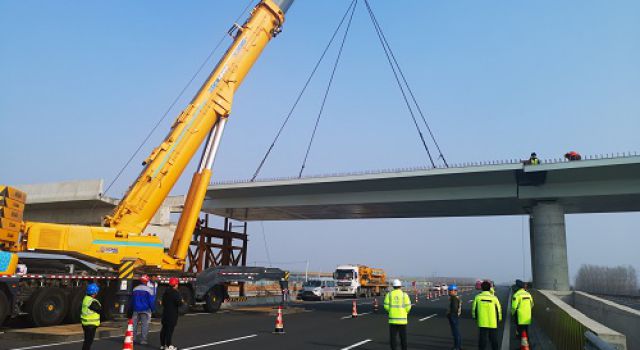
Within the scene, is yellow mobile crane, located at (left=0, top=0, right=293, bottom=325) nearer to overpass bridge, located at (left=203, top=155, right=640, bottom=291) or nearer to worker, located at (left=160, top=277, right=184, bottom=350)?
worker, located at (left=160, top=277, right=184, bottom=350)

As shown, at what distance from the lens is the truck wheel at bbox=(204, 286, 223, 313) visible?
22031 mm

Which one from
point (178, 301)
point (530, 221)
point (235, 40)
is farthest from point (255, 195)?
point (178, 301)

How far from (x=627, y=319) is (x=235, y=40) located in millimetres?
17647

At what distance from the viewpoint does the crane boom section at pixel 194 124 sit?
18078mm

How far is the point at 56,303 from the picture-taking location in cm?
1548

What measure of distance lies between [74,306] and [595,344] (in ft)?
51.0

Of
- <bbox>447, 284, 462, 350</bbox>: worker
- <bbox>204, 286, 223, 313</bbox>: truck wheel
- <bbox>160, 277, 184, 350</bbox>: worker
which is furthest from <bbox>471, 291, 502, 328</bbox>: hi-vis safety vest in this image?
<bbox>204, 286, 223, 313</bbox>: truck wheel

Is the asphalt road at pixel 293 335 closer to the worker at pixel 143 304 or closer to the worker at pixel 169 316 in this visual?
the worker at pixel 143 304

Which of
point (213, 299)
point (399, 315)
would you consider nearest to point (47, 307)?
point (213, 299)

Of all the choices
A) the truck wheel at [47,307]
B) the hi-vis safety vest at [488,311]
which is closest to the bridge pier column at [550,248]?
the hi-vis safety vest at [488,311]

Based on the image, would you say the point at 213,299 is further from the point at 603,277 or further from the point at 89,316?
the point at 603,277

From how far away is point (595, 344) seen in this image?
5.94 metres

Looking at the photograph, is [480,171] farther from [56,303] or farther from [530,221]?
[56,303]

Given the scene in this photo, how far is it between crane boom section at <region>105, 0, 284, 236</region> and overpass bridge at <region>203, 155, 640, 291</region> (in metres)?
10.7
